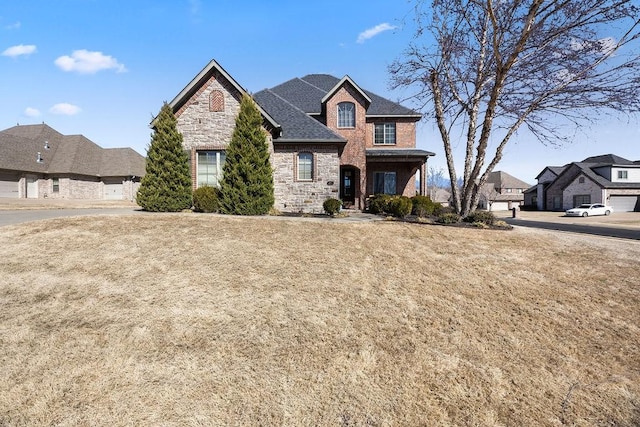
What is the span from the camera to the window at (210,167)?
15.9 m

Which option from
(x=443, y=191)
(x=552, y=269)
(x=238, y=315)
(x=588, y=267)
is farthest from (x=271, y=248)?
(x=443, y=191)

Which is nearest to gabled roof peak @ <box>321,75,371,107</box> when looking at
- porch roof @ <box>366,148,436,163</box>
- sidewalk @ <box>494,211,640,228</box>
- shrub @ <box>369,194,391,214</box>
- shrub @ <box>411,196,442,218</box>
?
porch roof @ <box>366,148,436,163</box>

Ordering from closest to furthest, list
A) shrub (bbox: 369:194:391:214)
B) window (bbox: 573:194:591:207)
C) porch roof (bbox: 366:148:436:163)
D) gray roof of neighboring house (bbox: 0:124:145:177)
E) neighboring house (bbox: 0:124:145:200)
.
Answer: shrub (bbox: 369:194:391:214) < porch roof (bbox: 366:148:436:163) < neighboring house (bbox: 0:124:145:200) < gray roof of neighboring house (bbox: 0:124:145:177) < window (bbox: 573:194:591:207)

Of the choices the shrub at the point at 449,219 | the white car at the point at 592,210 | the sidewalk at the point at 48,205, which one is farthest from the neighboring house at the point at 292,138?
the white car at the point at 592,210

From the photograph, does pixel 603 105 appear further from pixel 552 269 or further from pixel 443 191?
pixel 443 191

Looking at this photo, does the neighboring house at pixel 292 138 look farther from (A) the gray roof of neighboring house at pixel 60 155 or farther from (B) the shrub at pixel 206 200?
(A) the gray roof of neighboring house at pixel 60 155

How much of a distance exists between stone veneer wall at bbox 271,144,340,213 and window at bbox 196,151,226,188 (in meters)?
2.82

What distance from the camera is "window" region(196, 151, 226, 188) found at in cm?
1589

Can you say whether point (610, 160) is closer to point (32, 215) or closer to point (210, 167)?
point (210, 167)

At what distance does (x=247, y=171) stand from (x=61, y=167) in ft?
93.4

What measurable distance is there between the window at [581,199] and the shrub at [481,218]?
40428 mm

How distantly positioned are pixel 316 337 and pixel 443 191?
301 feet

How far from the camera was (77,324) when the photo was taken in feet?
15.0

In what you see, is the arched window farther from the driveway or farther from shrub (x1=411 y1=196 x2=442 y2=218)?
the driveway
